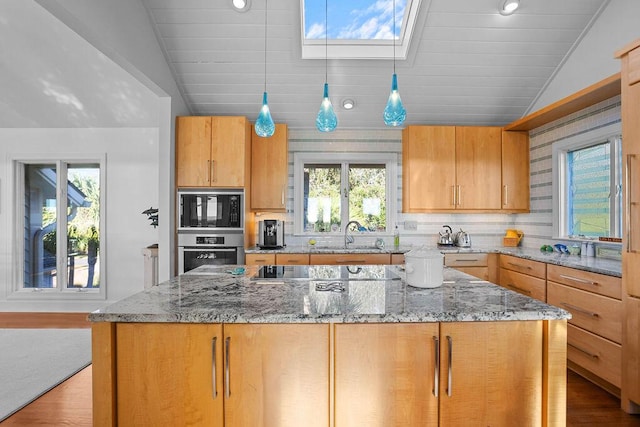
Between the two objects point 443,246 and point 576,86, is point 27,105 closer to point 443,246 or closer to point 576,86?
point 443,246

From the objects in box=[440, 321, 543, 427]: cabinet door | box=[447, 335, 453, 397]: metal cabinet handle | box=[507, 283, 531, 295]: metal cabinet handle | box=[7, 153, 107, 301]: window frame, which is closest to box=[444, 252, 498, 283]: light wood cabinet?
box=[507, 283, 531, 295]: metal cabinet handle

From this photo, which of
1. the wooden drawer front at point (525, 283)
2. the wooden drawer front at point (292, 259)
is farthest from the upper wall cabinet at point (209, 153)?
the wooden drawer front at point (525, 283)

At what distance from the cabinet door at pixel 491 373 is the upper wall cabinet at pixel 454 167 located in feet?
9.11

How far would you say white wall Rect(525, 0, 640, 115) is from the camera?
2795 mm

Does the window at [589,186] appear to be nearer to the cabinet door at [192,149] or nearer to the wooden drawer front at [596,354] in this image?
the wooden drawer front at [596,354]

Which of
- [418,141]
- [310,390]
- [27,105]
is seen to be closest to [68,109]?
[27,105]

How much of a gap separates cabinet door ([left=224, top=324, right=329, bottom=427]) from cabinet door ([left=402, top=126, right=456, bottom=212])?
9.83ft

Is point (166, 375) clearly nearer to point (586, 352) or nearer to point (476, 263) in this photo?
point (586, 352)

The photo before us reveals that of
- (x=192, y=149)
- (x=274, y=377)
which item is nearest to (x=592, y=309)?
(x=274, y=377)

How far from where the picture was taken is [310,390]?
50.2 inches

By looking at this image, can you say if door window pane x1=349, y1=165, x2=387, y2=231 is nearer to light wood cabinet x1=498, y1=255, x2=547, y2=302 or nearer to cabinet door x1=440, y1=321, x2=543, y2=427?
light wood cabinet x1=498, y1=255, x2=547, y2=302

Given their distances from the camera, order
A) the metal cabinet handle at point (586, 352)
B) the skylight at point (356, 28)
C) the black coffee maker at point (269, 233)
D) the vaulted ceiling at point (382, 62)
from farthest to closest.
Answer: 1. the black coffee maker at point (269, 233)
2. the skylight at point (356, 28)
3. the vaulted ceiling at point (382, 62)
4. the metal cabinet handle at point (586, 352)

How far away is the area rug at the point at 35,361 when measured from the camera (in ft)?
7.99

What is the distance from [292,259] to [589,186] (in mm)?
2936
